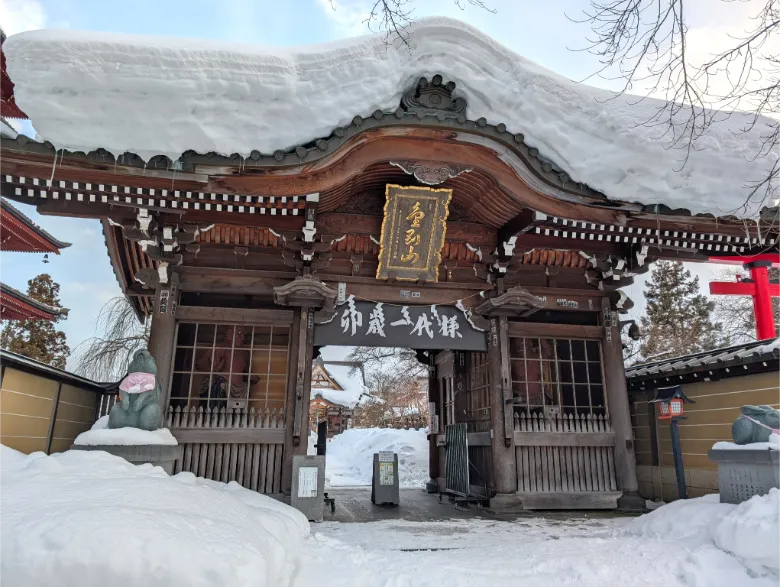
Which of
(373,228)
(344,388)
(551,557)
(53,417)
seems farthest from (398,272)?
(344,388)

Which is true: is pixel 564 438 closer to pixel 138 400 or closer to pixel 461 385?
pixel 461 385

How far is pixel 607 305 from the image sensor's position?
9414 millimetres

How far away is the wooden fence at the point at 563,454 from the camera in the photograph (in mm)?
8570

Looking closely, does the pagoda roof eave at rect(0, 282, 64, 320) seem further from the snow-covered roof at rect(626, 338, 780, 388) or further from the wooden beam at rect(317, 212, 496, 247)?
the snow-covered roof at rect(626, 338, 780, 388)

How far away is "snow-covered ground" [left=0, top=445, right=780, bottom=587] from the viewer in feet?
9.54

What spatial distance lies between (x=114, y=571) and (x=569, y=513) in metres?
7.31

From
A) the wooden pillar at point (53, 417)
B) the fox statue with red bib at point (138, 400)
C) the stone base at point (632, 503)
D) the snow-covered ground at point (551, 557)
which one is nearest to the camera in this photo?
the snow-covered ground at point (551, 557)

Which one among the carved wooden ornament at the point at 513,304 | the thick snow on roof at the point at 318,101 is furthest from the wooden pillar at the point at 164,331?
the carved wooden ornament at the point at 513,304

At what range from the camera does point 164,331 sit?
7879mm

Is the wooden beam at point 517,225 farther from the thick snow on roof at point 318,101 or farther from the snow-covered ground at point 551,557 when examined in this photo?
the snow-covered ground at point 551,557

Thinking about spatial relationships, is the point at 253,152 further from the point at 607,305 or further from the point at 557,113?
the point at 607,305

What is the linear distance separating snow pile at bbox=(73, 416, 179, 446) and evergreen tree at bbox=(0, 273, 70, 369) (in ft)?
48.1

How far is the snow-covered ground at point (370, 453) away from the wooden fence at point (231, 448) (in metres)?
11.5

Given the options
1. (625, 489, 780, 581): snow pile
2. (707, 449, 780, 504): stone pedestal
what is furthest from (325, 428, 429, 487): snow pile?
(707, 449, 780, 504): stone pedestal
